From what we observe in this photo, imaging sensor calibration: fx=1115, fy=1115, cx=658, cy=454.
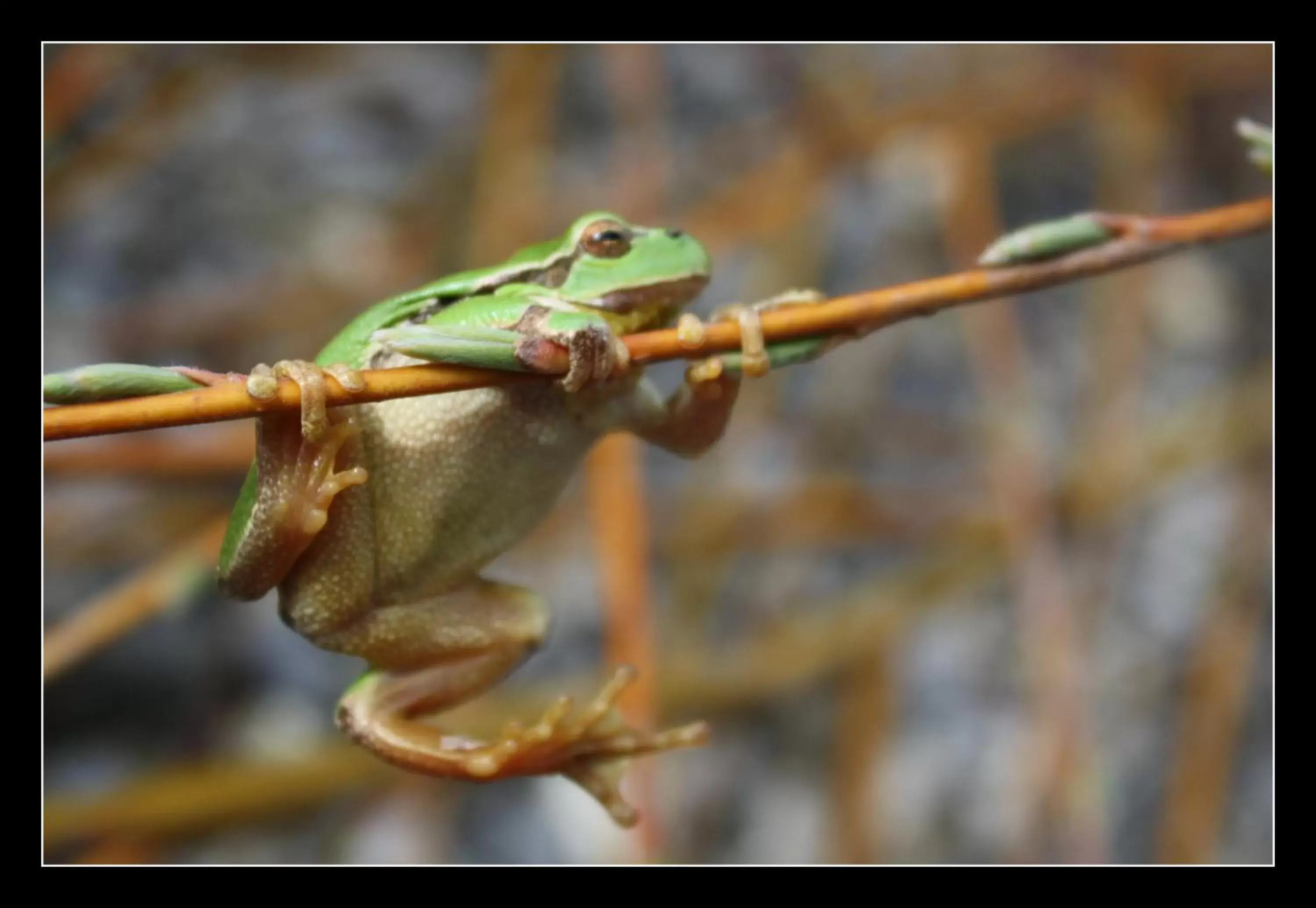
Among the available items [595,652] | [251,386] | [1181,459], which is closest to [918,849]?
[595,652]

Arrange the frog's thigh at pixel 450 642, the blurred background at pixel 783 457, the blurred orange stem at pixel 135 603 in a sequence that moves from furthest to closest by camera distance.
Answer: the blurred background at pixel 783 457 → the blurred orange stem at pixel 135 603 → the frog's thigh at pixel 450 642

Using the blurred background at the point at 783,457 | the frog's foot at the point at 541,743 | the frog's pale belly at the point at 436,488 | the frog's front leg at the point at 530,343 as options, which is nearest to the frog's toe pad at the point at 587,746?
the frog's foot at the point at 541,743

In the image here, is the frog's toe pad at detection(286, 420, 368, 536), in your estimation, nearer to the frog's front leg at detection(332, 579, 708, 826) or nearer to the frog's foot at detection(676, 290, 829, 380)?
the frog's front leg at detection(332, 579, 708, 826)

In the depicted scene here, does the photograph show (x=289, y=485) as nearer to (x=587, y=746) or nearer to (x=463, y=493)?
(x=463, y=493)

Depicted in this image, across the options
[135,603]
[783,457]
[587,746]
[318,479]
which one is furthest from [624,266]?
[783,457]

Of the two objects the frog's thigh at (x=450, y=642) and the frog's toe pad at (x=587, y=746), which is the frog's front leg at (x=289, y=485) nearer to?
the frog's thigh at (x=450, y=642)

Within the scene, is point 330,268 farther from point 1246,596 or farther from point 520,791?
point 1246,596
